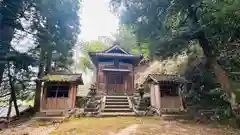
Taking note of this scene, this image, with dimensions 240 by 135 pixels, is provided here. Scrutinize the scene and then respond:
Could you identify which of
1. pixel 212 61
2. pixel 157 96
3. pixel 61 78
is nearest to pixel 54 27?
pixel 61 78

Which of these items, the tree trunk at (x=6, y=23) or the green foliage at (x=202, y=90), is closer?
the tree trunk at (x=6, y=23)

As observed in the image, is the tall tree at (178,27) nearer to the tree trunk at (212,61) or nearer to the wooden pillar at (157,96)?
the tree trunk at (212,61)

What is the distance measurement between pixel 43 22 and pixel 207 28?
1041 centimetres

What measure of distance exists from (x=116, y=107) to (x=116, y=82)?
19.3 ft

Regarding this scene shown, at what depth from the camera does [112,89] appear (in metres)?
18.8

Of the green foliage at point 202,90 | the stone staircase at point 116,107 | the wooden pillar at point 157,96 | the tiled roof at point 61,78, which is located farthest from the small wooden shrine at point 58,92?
the green foliage at point 202,90

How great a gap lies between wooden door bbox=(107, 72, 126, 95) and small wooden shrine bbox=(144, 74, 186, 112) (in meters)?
5.26

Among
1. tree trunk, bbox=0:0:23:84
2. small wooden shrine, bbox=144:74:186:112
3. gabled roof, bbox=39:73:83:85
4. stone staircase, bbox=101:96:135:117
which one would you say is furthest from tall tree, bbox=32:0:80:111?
small wooden shrine, bbox=144:74:186:112

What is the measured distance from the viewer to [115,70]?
18.3 meters

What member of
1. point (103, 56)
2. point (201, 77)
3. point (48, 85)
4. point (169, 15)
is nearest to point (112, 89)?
point (103, 56)

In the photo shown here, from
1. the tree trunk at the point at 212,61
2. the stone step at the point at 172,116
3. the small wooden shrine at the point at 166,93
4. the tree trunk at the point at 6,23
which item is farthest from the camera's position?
the small wooden shrine at the point at 166,93

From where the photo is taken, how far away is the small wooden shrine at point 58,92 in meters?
12.9

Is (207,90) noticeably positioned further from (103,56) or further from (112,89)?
(103,56)

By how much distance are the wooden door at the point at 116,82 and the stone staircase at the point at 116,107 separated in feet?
12.5
